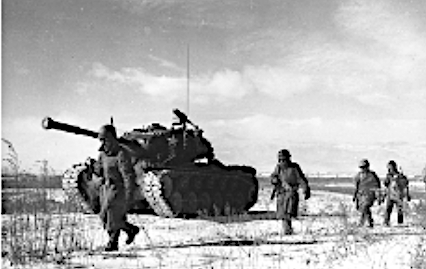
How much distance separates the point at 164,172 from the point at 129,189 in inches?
249

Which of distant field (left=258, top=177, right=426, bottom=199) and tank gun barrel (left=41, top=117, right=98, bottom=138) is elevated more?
tank gun barrel (left=41, top=117, right=98, bottom=138)

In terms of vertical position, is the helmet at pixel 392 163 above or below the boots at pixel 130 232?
above

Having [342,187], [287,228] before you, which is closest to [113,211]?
[287,228]

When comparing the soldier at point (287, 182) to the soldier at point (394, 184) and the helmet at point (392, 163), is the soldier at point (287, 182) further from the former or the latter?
the helmet at point (392, 163)

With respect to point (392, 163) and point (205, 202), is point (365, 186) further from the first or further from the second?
point (205, 202)

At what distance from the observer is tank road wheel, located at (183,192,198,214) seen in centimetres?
1509

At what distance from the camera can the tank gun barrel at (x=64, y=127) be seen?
11.7 metres

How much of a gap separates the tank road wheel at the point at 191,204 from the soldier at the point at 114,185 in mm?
6973

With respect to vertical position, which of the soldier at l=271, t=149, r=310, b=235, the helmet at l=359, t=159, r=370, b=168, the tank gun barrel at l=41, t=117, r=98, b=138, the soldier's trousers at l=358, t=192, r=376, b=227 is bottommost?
the soldier's trousers at l=358, t=192, r=376, b=227

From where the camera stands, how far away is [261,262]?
664cm

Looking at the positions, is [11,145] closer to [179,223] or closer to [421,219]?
[421,219]

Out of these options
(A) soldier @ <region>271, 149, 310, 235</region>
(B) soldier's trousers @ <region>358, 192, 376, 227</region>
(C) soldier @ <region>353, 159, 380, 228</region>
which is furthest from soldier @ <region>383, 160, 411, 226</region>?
(A) soldier @ <region>271, 149, 310, 235</region>

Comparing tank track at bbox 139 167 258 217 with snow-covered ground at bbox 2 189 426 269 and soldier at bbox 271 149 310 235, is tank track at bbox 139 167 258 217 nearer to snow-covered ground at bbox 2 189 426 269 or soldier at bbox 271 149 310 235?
soldier at bbox 271 149 310 235

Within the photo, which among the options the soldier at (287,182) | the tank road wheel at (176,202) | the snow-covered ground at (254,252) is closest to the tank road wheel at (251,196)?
the tank road wheel at (176,202)
